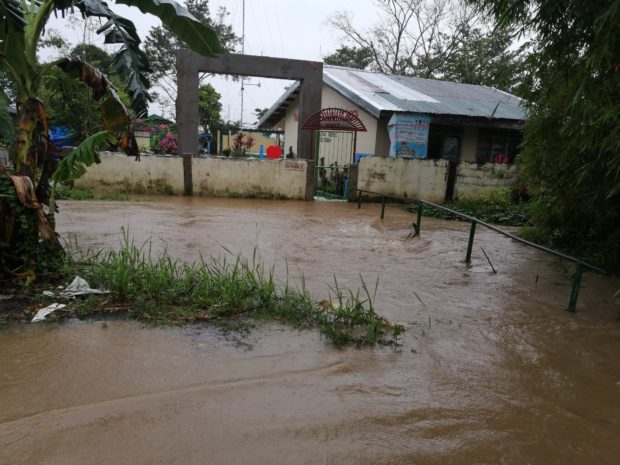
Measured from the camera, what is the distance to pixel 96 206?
9.97m

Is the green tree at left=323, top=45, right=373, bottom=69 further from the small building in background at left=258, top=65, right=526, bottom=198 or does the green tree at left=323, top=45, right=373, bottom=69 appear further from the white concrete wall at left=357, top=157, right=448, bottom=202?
the white concrete wall at left=357, top=157, right=448, bottom=202

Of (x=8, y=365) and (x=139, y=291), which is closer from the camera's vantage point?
(x=8, y=365)

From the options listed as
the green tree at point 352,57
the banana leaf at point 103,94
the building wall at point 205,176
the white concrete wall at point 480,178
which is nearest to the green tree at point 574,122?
the banana leaf at point 103,94

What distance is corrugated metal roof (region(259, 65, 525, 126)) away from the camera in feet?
47.5

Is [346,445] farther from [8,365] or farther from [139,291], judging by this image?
[139,291]

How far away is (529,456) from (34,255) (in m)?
4.28

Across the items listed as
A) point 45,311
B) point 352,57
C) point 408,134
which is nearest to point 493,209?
point 408,134

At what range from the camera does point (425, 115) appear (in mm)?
14047

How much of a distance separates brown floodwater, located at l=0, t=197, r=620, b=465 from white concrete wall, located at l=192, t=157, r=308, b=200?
7.91 meters

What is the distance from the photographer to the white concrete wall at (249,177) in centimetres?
1245

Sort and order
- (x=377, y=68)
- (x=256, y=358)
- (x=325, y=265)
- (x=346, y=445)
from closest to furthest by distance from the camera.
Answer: (x=346, y=445)
(x=256, y=358)
(x=325, y=265)
(x=377, y=68)

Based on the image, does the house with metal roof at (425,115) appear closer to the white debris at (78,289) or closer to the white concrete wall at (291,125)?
the white concrete wall at (291,125)

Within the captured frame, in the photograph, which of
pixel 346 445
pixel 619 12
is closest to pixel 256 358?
pixel 346 445

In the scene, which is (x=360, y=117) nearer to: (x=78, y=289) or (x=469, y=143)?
(x=469, y=143)
